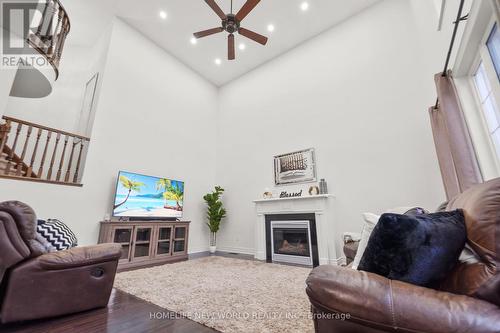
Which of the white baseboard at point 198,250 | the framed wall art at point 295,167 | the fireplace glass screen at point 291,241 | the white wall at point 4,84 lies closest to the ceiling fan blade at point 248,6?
the framed wall art at point 295,167

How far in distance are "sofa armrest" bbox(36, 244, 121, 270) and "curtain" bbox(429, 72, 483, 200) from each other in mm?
3451

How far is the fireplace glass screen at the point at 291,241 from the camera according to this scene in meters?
4.00

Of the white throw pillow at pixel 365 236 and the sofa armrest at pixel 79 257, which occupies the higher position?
the white throw pillow at pixel 365 236

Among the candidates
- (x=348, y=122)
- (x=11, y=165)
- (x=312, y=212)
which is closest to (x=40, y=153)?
(x=11, y=165)

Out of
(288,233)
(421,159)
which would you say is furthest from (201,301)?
(421,159)

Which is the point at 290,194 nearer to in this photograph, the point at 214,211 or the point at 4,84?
the point at 214,211

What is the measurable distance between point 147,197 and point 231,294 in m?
2.77

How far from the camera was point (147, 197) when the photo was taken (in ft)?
13.9

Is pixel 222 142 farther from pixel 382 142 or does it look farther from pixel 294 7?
pixel 382 142

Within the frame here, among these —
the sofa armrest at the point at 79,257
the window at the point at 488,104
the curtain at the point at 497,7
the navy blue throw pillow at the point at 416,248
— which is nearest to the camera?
the navy blue throw pillow at the point at 416,248

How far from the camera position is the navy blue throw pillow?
0.89m

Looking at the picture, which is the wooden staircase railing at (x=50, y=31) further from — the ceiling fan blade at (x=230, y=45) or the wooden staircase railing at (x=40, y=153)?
the ceiling fan blade at (x=230, y=45)

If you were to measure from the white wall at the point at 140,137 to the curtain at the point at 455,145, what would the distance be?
4776 millimetres

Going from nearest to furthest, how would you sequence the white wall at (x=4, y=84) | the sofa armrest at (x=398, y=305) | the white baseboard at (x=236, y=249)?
the sofa armrest at (x=398, y=305), the white wall at (x=4, y=84), the white baseboard at (x=236, y=249)
